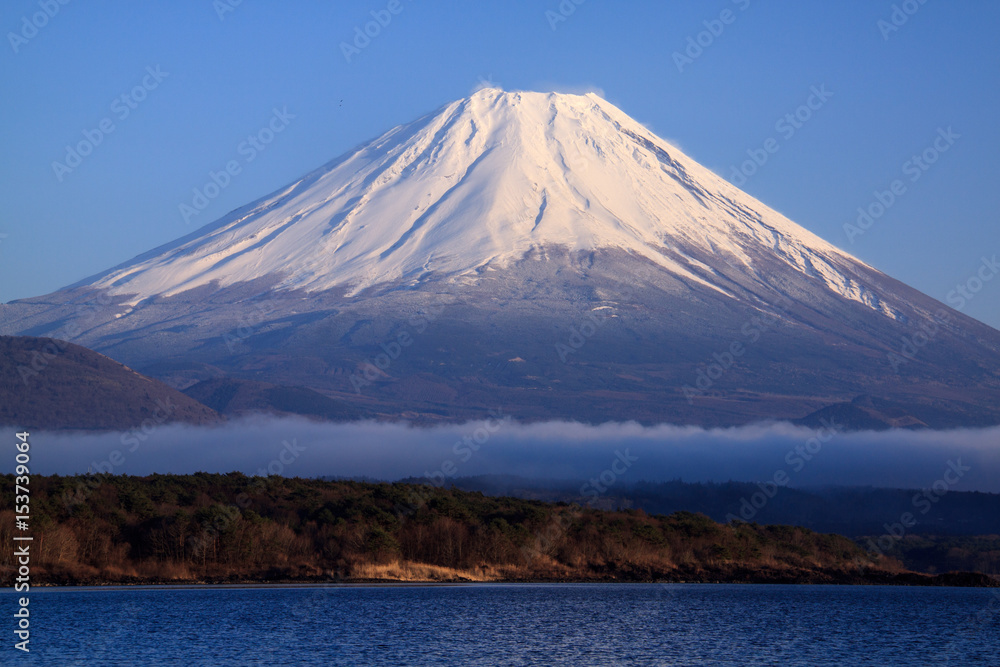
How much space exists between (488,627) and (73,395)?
153 meters

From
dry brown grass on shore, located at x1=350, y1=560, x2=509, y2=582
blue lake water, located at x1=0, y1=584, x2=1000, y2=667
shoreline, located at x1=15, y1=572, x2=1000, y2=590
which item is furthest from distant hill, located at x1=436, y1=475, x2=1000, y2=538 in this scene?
blue lake water, located at x1=0, y1=584, x2=1000, y2=667

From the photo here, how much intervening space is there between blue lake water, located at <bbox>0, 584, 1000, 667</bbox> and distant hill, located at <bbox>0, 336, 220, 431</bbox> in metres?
131

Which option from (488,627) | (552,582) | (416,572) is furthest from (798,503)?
(488,627)

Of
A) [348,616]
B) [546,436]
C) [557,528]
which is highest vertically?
[546,436]

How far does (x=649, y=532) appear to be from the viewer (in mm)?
78000

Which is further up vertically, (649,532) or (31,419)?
(31,419)

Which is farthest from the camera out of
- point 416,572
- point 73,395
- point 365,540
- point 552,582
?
point 73,395

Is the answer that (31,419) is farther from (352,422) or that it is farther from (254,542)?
(254,542)

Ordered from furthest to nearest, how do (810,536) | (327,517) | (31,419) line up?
(31,419)
(810,536)
(327,517)

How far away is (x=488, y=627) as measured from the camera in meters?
49.8

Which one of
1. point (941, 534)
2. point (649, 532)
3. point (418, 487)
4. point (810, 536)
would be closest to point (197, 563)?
Result: point (418, 487)

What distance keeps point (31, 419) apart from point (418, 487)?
11940 cm

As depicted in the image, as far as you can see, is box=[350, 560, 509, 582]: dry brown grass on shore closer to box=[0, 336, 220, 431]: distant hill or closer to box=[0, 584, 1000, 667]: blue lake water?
box=[0, 584, 1000, 667]: blue lake water

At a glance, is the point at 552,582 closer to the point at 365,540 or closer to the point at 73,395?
the point at 365,540
